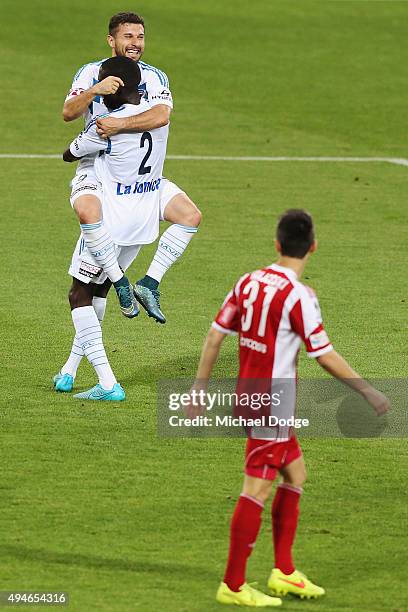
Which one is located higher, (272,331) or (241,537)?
(272,331)

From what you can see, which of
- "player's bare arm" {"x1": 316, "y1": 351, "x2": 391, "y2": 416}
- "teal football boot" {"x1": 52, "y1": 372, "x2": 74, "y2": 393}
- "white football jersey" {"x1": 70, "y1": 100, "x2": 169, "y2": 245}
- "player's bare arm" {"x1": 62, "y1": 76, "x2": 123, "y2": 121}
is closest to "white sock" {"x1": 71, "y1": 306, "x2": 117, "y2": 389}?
"teal football boot" {"x1": 52, "y1": 372, "x2": 74, "y2": 393}

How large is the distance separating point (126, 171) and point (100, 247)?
672 mm

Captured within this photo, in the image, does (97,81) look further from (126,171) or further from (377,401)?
(377,401)

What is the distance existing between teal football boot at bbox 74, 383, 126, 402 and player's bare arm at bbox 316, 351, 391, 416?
12.2 ft

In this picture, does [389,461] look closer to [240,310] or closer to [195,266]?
[240,310]

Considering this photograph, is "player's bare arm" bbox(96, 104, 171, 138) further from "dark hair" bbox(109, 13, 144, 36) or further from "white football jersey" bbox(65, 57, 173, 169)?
"dark hair" bbox(109, 13, 144, 36)

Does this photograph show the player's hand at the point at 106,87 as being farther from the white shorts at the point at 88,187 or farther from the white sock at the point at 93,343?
the white sock at the point at 93,343

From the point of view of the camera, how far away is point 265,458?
23.2 ft

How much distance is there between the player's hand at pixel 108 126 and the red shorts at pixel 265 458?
4.01 metres

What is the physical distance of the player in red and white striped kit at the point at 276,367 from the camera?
275 inches

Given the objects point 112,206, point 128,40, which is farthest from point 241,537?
point 128,40

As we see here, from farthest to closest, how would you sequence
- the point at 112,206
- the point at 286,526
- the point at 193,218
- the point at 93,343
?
the point at 193,218 < the point at 112,206 < the point at 93,343 < the point at 286,526

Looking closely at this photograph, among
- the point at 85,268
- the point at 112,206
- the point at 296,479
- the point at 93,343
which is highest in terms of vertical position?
the point at 112,206

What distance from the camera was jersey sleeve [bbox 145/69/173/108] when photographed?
10.8 m
